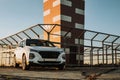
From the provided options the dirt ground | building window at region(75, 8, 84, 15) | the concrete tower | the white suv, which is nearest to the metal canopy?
the white suv

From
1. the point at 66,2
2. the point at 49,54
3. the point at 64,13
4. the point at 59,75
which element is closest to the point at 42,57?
the point at 49,54

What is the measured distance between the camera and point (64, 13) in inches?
1351

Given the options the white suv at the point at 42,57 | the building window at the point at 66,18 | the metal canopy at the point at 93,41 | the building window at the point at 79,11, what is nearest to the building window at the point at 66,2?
the building window at the point at 79,11

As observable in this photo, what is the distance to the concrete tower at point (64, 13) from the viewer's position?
1331 inches

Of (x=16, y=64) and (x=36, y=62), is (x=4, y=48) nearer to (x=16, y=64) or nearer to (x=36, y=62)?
(x=16, y=64)

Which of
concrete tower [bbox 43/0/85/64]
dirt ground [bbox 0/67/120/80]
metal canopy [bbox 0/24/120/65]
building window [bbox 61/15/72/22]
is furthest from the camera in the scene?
building window [bbox 61/15/72/22]

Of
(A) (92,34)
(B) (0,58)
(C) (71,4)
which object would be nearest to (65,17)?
(C) (71,4)

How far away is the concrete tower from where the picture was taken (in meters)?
33.8

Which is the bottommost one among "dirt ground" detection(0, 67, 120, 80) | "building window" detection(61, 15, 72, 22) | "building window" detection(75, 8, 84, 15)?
"dirt ground" detection(0, 67, 120, 80)

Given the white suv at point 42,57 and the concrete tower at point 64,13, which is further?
the concrete tower at point 64,13

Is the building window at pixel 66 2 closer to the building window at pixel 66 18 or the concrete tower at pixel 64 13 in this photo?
the concrete tower at pixel 64 13

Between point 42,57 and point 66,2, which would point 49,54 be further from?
point 66,2

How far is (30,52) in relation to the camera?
1241 cm

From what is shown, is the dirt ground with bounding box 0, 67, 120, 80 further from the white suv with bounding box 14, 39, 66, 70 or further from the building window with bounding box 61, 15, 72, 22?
the building window with bounding box 61, 15, 72, 22
